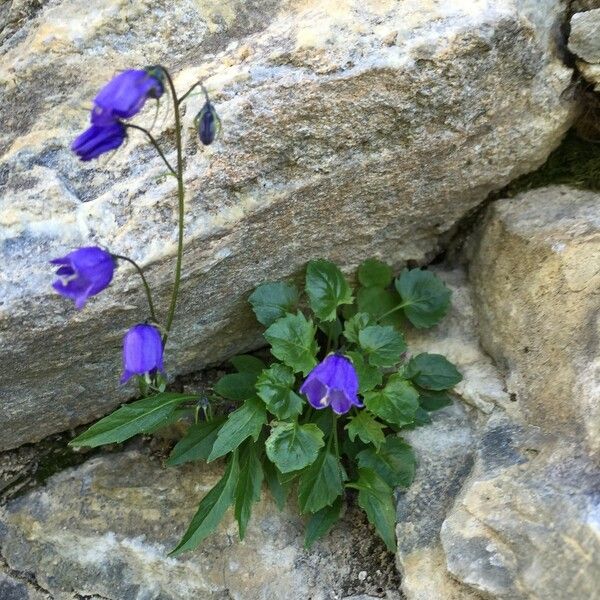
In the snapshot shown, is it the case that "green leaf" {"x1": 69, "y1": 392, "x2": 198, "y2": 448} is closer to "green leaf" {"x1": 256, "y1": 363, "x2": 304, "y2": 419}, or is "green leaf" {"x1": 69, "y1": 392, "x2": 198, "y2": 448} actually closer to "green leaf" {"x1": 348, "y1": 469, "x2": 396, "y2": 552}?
"green leaf" {"x1": 256, "y1": 363, "x2": 304, "y2": 419}

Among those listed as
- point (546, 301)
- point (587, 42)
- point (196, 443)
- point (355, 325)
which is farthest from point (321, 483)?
point (587, 42)

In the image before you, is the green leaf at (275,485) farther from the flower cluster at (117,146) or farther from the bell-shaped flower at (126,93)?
the bell-shaped flower at (126,93)

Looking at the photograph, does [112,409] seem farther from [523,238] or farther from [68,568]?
[523,238]

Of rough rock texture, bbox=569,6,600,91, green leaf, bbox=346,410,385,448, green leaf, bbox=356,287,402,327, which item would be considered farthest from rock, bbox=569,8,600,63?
green leaf, bbox=346,410,385,448

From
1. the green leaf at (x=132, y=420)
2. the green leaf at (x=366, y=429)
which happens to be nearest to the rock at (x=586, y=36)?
the green leaf at (x=366, y=429)

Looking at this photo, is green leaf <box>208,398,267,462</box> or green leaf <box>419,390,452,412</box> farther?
green leaf <box>419,390,452,412</box>

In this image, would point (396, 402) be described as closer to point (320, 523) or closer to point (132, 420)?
point (320, 523)
